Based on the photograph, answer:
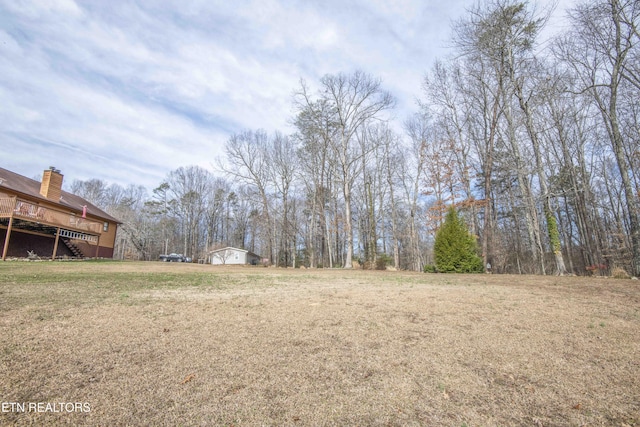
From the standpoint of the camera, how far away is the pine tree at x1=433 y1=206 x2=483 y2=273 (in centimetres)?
1288

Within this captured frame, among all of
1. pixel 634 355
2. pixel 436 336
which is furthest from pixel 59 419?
pixel 634 355

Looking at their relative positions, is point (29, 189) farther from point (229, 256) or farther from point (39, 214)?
point (229, 256)

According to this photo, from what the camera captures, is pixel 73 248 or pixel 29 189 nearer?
pixel 29 189

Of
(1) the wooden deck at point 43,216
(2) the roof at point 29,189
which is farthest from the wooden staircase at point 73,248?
(2) the roof at point 29,189

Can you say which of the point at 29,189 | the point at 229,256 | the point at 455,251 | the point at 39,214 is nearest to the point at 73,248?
the point at 29,189

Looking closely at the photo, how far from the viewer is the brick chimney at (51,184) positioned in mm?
20234

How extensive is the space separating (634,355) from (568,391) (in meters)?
1.32

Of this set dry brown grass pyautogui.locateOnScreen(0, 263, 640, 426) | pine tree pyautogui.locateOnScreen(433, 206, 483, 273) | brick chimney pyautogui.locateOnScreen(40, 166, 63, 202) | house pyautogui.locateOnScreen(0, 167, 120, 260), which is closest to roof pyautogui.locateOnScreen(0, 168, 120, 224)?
→ house pyautogui.locateOnScreen(0, 167, 120, 260)

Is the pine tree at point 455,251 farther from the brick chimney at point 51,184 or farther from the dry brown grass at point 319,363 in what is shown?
the brick chimney at point 51,184

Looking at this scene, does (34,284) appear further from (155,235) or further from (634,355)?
(155,235)

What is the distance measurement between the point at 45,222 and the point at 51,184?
561 centimetres

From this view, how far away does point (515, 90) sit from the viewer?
40.9ft

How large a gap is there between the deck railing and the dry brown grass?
1522 centimetres

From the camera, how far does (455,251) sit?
1301cm
